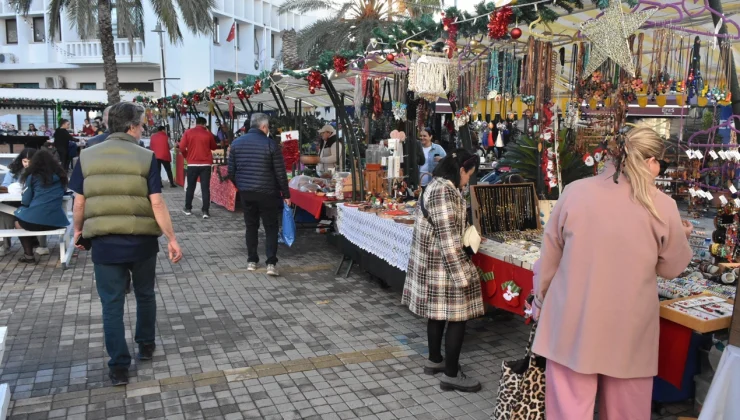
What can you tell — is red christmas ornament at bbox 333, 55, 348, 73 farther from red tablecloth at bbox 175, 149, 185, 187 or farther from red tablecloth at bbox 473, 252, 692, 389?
red tablecloth at bbox 175, 149, 185, 187

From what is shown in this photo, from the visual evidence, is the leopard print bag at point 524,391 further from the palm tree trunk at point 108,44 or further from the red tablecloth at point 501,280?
the palm tree trunk at point 108,44

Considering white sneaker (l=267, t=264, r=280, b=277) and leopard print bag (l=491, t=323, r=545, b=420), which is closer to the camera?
leopard print bag (l=491, t=323, r=545, b=420)

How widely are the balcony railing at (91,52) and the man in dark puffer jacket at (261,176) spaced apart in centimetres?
2724

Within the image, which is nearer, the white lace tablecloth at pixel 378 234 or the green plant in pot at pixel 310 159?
the white lace tablecloth at pixel 378 234

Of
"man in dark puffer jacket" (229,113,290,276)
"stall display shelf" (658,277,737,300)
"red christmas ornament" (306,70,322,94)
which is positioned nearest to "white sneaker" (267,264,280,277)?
"man in dark puffer jacket" (229,113,290,276)

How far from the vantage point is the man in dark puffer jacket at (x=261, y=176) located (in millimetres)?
6535

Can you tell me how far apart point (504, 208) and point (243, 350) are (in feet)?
7.94

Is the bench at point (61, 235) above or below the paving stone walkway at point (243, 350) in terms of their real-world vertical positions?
above

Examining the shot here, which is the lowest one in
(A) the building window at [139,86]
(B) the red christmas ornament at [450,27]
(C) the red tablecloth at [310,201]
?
(C) the red tablecloth at [310,201]

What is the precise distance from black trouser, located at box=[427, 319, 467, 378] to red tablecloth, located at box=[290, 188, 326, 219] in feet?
12.1

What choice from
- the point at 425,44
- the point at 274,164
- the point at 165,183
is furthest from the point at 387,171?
the point at 165,183

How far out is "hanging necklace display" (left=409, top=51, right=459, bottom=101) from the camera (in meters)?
5.40

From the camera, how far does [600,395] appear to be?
2627 mm

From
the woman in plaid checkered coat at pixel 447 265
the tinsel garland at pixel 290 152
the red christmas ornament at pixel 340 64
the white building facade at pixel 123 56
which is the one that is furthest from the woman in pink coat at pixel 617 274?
the white building facade at pixel 123 56
